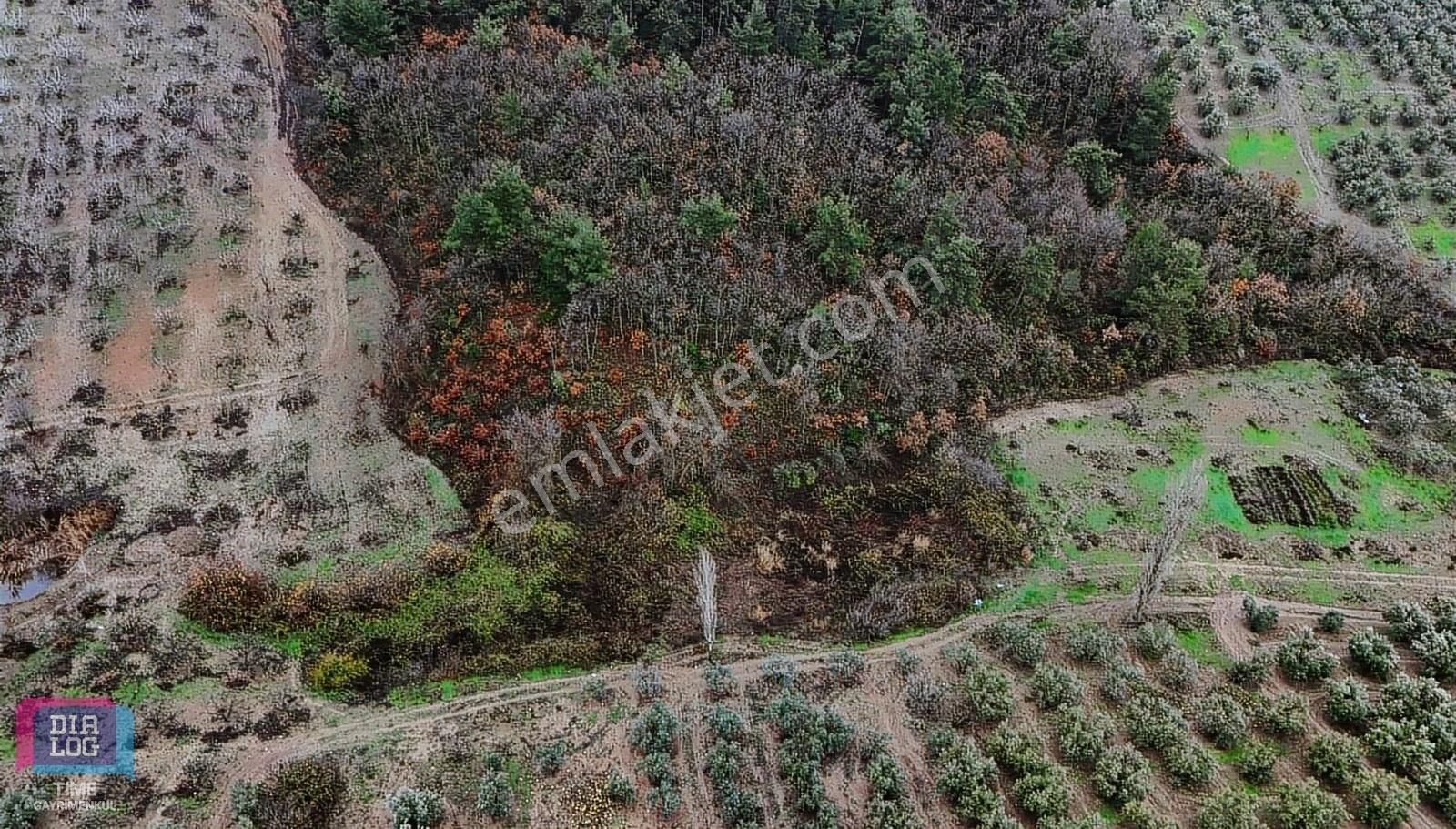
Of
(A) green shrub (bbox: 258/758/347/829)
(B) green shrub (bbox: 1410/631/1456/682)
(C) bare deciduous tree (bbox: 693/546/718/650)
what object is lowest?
(A) green shrub (bbox: 258/758/347/829)

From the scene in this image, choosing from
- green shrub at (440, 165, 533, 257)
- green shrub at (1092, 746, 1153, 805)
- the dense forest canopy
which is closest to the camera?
green shrub at (1092, 746, 1153, 805)

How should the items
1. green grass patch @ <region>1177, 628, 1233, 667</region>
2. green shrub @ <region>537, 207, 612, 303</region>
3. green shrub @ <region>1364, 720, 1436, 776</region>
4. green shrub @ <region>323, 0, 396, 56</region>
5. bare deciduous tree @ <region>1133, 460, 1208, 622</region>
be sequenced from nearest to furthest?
green shrub @ <region>1364, 720, 1436, 776</region> → bare deciduous tree @ <region>1133, 460, 1208, 622</region> → green grass patch @ <region>1177, 628, 1233, 667</region> → green shrub @ <region>537, 207, 612, 303</region> → green shrub @ <region>323, 0, 396, 56</region>

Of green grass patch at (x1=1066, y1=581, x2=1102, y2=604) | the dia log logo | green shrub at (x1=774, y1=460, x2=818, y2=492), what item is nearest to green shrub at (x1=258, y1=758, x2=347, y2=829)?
the dia log logo

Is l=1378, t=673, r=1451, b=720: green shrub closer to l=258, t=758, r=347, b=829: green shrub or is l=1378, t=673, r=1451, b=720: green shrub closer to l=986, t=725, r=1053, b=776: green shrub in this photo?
l=986, t=725, r=1053, b=776: green shrub

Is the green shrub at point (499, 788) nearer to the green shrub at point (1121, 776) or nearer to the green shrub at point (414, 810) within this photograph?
the green shrub at point (414, 810)

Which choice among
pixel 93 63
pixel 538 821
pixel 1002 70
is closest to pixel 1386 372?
pixel 1002 70
